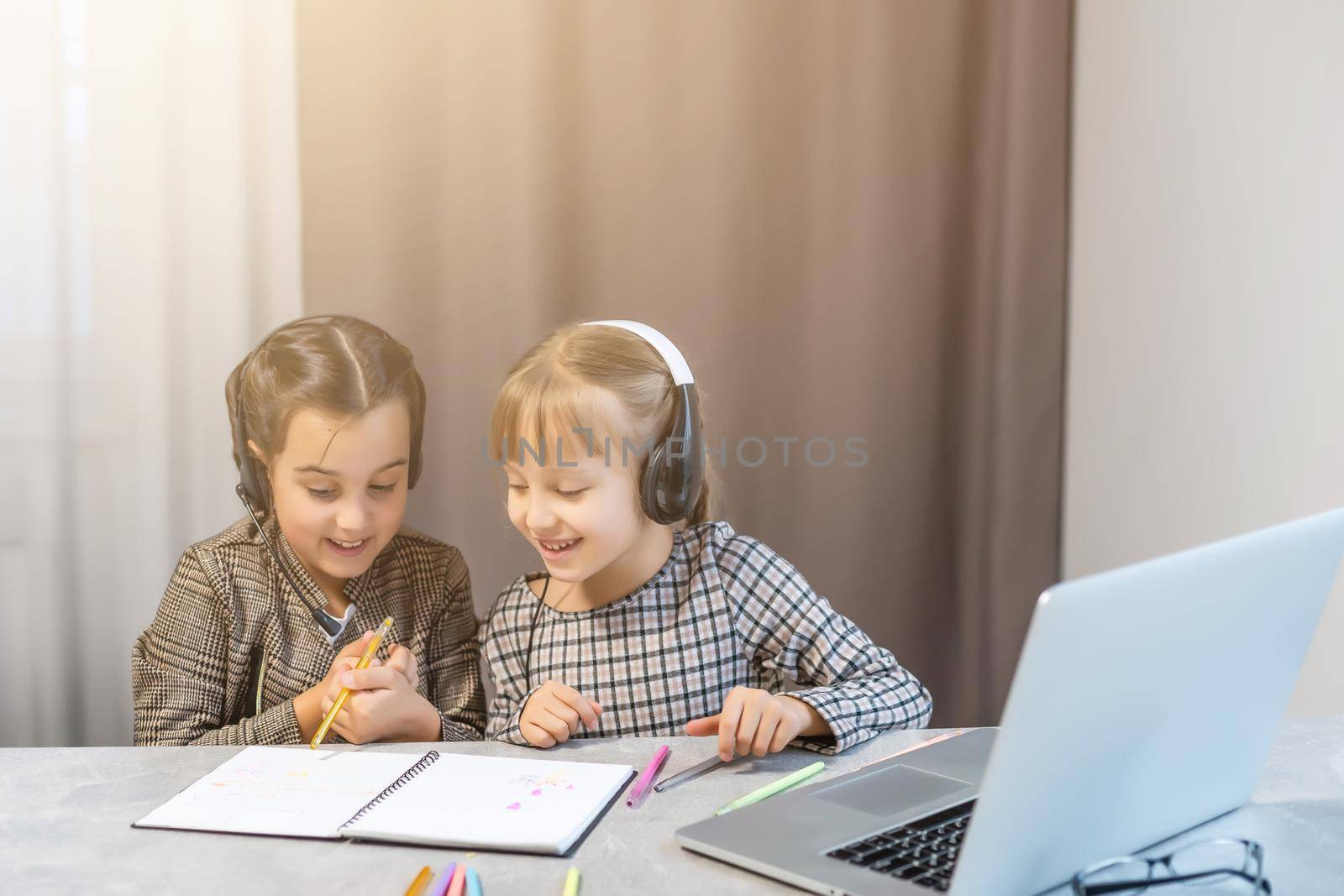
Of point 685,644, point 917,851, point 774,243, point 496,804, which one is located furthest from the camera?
point 774,243

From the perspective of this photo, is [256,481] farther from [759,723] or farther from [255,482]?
[759,723]

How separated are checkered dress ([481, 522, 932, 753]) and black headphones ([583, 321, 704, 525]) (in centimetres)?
9

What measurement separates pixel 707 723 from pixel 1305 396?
2.72 feet

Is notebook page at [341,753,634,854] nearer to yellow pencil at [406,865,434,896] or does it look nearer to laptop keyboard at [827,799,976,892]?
yellow pencil at [406,865,434,896]

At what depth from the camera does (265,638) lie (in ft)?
4.50

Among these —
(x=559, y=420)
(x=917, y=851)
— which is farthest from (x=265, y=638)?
(x=917, y=851)

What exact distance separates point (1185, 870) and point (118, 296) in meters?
1.46

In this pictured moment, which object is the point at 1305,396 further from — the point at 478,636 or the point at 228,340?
the point at 228,340

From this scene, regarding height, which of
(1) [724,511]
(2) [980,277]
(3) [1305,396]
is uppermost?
(2) [980,277]

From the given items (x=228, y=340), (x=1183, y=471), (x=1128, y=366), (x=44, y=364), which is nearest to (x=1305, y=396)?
(x=1183, y=471)

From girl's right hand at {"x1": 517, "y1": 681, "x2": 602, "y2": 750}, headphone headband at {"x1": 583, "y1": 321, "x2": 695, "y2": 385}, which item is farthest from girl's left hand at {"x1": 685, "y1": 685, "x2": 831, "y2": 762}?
headphone headband at {"x1": 583, "y1": 321, "x2": 695, "y2": 385}

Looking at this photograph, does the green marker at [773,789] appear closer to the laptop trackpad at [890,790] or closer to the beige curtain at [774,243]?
the laptop trackpad at [890,790]

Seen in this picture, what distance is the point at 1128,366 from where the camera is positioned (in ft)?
5.53

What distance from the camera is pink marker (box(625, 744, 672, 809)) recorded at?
886mm
